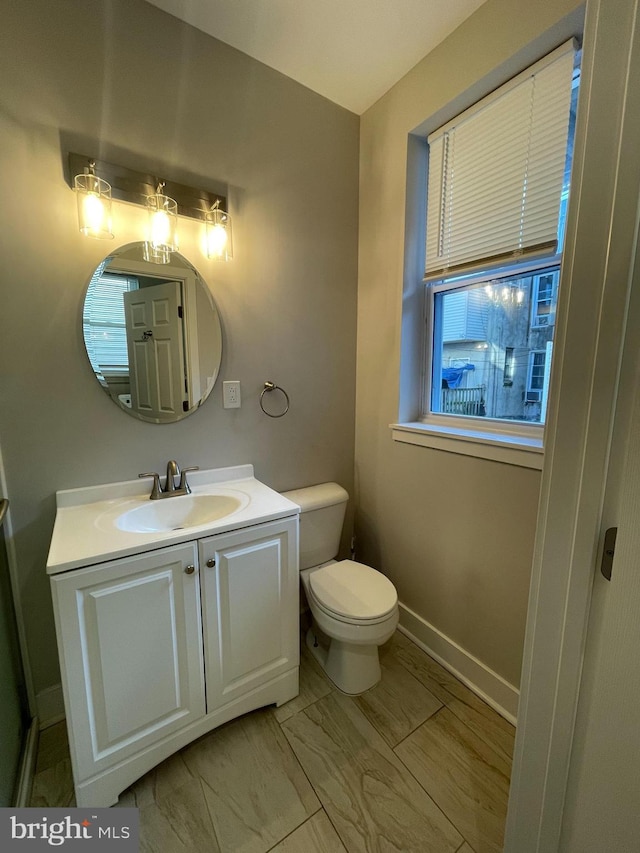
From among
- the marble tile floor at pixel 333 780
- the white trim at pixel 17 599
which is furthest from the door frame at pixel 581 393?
the white trim at pixel 17 599

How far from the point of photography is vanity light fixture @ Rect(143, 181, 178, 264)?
1.36 m

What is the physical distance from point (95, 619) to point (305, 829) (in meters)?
0.89

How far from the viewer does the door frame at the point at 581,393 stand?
0.54 meters

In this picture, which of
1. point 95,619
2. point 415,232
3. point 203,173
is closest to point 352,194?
point 415,232

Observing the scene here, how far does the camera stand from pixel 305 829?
1.08 m

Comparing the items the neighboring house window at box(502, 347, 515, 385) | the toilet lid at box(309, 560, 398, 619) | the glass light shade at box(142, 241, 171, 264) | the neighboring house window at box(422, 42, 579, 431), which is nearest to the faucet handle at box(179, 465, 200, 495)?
the toilet lid at box(309, 560, 398, 619)

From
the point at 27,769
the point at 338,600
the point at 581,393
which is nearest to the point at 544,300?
the point at 581,393

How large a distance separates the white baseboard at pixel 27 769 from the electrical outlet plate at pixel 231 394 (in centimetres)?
139

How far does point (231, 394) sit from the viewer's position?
165 cm

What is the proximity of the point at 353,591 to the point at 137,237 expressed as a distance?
1664 millimetres

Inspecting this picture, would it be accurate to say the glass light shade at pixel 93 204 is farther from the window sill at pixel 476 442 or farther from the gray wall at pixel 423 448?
the window sill at pixel 476 442

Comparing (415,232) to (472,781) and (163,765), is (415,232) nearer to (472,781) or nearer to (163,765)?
(472,781)

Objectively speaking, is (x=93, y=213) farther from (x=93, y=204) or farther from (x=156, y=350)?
(x=156, y=350)

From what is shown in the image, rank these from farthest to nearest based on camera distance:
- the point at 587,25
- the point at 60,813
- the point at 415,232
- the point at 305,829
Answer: the point at 415,232 → the point at 305,829 → the point at 60,813 → the point at 587,25
